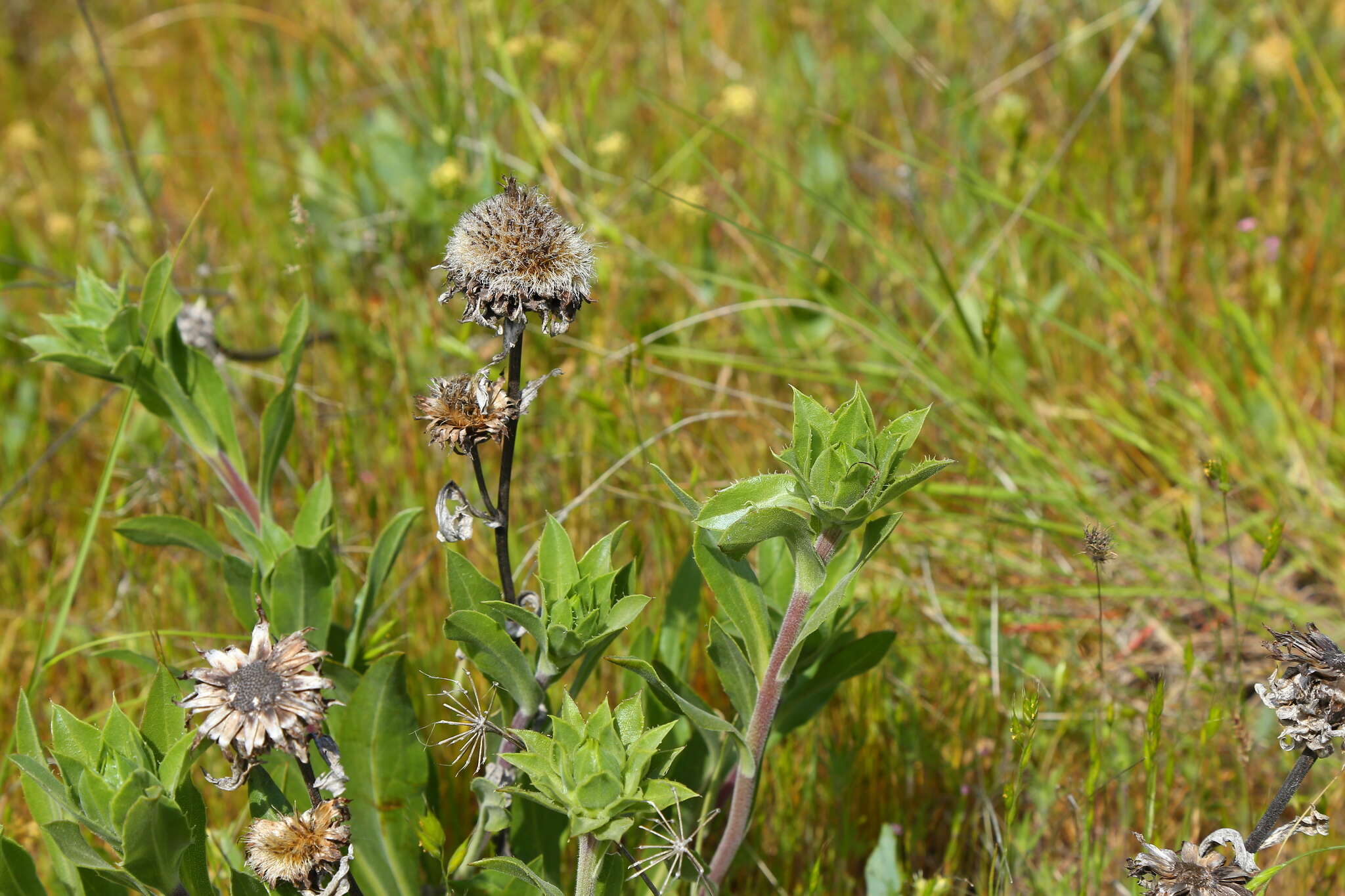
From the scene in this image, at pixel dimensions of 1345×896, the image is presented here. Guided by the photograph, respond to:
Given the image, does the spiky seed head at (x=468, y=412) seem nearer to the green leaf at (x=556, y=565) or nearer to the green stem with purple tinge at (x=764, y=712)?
the green leaf at (x=556, y=565)

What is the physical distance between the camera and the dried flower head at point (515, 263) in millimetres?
1450

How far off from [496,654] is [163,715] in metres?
0.46

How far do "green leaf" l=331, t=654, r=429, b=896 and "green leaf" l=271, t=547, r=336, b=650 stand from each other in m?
0.15

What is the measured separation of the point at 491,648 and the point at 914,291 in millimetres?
2633

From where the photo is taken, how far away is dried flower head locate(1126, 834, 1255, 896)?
4.56 ft

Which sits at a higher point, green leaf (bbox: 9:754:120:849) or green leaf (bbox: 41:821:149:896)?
green leaf (bbox: 9:754:120:849)

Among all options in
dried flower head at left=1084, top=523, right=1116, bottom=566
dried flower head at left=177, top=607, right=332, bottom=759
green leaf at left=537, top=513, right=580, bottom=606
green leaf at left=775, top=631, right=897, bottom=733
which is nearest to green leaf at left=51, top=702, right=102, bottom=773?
dried flower head at left=177, top=607, right=332, bottom=759

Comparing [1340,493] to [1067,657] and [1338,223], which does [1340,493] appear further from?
[1338,223]

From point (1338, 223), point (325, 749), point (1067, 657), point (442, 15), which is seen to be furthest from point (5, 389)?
point (1338, 223)

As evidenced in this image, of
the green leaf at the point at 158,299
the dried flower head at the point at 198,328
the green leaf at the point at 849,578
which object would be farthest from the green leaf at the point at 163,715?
the dried flower head at the point at 198,328

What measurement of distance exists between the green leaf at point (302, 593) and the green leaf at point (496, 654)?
0.40 metres

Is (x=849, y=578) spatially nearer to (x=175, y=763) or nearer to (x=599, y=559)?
(x=599, y=559)

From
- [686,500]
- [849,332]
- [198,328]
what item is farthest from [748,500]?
[849,332]

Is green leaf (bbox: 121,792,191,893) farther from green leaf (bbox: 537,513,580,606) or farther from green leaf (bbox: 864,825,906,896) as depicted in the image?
green leaf (bbox: 864,825,906,896)
